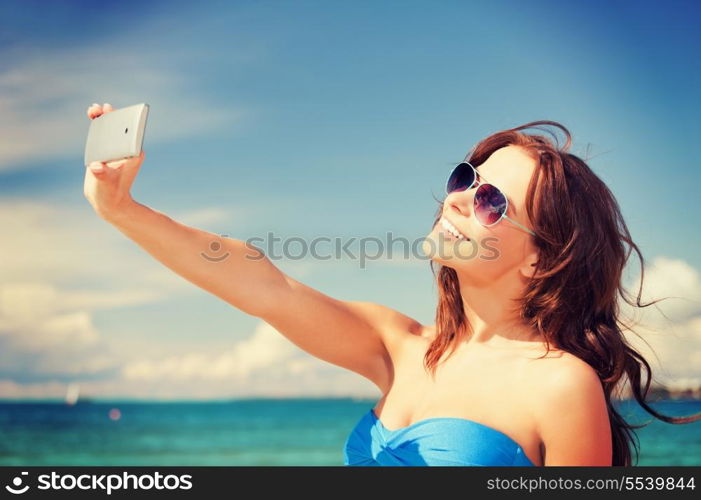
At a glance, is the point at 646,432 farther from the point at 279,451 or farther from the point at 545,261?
the point at 545,261

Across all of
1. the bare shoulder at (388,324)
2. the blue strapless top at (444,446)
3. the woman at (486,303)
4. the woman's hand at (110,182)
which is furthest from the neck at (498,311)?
the woman's hand at (110,182)

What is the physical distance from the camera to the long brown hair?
2.82 meters

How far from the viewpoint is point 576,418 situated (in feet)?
8.18

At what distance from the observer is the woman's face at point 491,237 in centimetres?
286

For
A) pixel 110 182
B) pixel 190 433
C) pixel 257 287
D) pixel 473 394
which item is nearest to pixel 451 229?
pixel 473 394

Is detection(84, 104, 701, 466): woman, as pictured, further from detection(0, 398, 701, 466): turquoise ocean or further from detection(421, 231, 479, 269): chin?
detection(0, 398, 701, 466): turquoise ocean

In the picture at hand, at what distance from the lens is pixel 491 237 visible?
2.85 meters

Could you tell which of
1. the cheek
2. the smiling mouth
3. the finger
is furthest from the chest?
the finger

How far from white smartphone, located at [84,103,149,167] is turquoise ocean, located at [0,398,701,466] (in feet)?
59.1

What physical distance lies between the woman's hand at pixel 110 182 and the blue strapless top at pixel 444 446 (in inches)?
46.9

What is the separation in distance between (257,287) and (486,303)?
84 centimetres

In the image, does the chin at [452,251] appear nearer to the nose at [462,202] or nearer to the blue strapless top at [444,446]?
the nose at [462,202]

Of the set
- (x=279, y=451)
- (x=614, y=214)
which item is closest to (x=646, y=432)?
(x=279, y=451)
